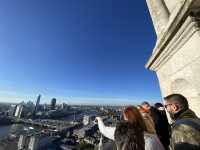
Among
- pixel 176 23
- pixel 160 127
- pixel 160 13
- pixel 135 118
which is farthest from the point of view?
pixel 160 13

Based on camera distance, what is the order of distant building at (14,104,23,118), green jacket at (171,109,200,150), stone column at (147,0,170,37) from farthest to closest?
distant building at (14,104,23,118), stone column at (147,0,170,37), green jacket at (171,109,200,150)

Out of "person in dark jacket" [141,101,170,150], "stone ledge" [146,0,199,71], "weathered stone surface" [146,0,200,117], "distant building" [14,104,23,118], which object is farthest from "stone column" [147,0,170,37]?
"distant building" [14,104,23,118]

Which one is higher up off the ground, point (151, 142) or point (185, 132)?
point (185, 132)

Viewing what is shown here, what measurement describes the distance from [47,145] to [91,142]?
12800 mm

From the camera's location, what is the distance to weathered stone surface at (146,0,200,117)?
2.42m

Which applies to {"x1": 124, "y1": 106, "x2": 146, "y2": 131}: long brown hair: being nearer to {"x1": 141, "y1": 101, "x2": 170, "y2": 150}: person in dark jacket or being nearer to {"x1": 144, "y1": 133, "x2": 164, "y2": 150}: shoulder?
{"x1": 144, "y1": 133, "x2": 164, "y2": 150}: shoulder

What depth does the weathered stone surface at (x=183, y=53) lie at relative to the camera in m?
2.42

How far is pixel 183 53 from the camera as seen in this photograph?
2846 mm

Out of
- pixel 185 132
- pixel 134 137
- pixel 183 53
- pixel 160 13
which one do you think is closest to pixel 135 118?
pixel 134 137

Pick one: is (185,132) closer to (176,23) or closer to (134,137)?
(134,137)

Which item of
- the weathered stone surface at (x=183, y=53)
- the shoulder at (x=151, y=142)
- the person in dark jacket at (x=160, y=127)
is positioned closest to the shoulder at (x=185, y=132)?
the shoulder at (x=151, y=142)

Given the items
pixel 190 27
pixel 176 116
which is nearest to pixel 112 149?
pixel 176 116

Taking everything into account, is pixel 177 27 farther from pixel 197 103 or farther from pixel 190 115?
pixel 190 115

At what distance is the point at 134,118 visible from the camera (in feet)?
6.22
